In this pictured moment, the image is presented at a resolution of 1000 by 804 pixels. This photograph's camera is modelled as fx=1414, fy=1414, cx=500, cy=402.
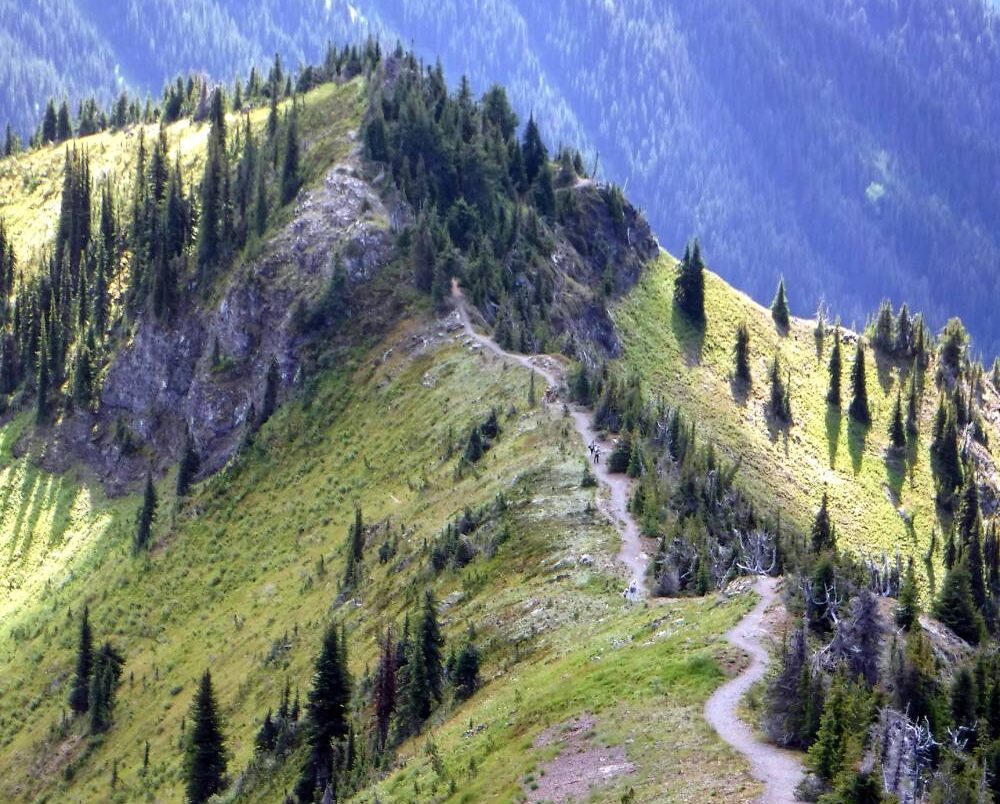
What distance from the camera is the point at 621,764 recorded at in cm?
4969

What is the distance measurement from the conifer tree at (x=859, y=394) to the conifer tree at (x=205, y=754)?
359ft

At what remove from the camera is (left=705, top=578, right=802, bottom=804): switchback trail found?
44.5 meters

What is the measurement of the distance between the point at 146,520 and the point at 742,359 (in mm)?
73805

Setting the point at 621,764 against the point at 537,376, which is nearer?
the point at 621,764

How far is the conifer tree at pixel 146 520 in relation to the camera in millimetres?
130750

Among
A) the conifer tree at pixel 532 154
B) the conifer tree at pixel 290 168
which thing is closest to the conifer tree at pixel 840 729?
the conifer tree at pixel 290 168

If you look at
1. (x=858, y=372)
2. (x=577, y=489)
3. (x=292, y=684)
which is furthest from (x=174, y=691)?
(x=858, y=372)

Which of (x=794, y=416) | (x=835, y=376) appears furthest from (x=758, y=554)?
(x=835, y=376)

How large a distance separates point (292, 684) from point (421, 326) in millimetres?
50704

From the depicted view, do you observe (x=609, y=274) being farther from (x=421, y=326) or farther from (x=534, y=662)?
(x=534, y=662)

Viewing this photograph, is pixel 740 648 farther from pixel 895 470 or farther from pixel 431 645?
pixel 895 470

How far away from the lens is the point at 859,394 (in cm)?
17250

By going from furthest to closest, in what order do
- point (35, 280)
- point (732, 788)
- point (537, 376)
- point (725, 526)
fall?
point (35, 280) < point (537, 376) < point (725, 526) < point (732, 788)

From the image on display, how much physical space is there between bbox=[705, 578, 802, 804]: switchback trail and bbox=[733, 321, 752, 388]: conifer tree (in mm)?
104731
